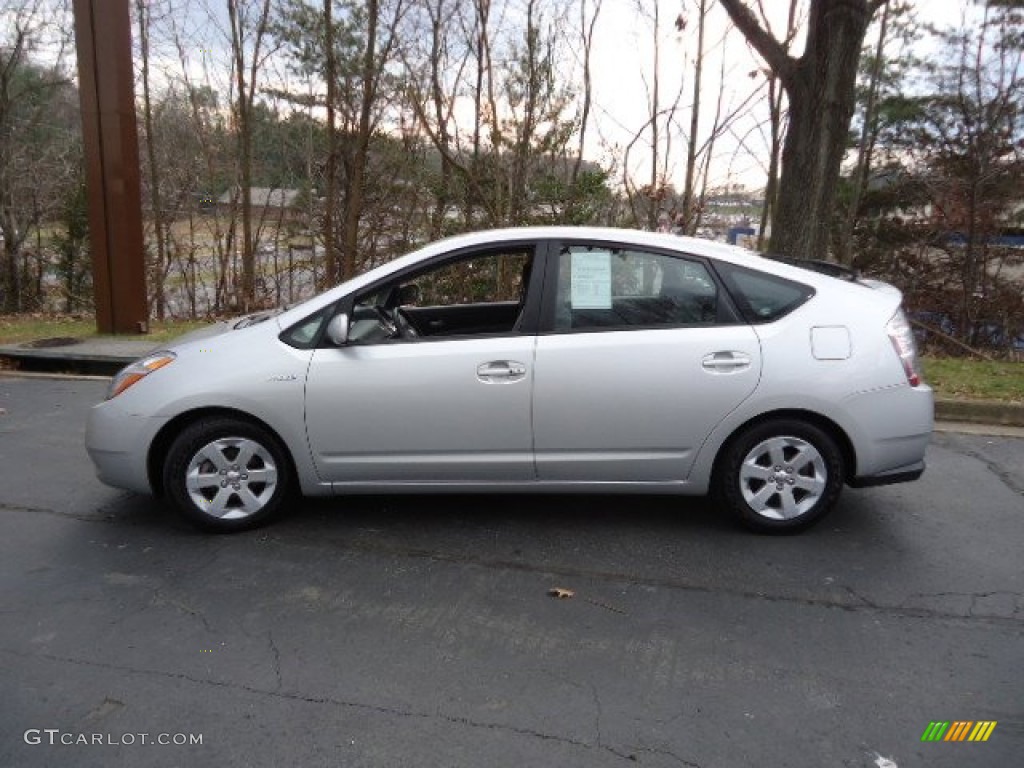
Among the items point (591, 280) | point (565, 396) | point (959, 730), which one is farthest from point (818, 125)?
point (959, 730)

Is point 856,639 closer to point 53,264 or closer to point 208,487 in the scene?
point 208,487

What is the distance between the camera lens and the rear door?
374 centimetres

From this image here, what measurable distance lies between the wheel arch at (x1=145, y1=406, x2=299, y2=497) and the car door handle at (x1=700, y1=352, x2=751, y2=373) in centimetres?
219

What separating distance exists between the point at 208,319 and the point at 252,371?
9.74m

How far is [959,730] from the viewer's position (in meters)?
2.46

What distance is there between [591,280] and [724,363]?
0.80 metres

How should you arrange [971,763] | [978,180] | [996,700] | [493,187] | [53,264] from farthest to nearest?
[53,264] → [978,180] → [493,187] → [996,700] → [971,763]

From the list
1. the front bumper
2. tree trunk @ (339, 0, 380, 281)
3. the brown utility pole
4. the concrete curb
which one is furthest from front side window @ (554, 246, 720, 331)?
tree trunk @ (339, 0, 380, 281)

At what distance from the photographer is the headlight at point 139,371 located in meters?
3.94

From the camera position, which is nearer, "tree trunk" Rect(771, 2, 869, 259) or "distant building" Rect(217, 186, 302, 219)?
"tree trunk" Rect(771, 2, 869, 259)

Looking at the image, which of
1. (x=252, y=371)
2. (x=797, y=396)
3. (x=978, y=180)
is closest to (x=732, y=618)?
(x=797, y=396)

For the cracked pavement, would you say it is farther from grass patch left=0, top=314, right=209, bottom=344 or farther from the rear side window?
grass patch left=0, top=314, right=209, bottom=344

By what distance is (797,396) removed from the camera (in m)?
3.74
